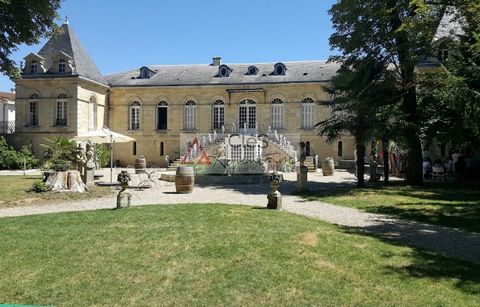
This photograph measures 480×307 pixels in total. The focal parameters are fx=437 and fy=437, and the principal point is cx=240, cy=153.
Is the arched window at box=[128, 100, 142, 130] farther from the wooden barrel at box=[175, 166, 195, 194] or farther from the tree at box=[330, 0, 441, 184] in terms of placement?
the wooden barrel at box=[175, 166, 195, 194]

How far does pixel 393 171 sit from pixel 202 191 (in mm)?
13512

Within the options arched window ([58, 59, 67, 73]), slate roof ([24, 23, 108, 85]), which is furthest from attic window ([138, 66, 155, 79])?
arched window ([58, 59, 67, 73])

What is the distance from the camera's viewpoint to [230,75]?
3662 cm

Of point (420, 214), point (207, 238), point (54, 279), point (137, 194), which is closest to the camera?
point (54, 279)

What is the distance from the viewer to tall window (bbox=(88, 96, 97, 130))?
34.5 meters

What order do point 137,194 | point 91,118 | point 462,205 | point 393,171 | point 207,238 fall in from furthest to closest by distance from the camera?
point 91,118, point 393,171, point 137,194, point 462,205, point 207,238

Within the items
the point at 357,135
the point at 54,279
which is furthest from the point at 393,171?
the point at 54,279

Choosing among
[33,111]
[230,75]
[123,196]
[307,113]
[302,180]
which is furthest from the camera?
[230,75]

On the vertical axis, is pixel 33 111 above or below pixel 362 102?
above

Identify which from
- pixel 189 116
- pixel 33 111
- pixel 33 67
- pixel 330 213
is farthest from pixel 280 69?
pixel 330 213

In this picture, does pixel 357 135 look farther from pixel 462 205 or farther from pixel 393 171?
pixel 393 171

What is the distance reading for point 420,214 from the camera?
11.2 metres

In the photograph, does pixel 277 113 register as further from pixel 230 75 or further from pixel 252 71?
pixel 230 75

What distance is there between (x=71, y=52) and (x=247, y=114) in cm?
1446
